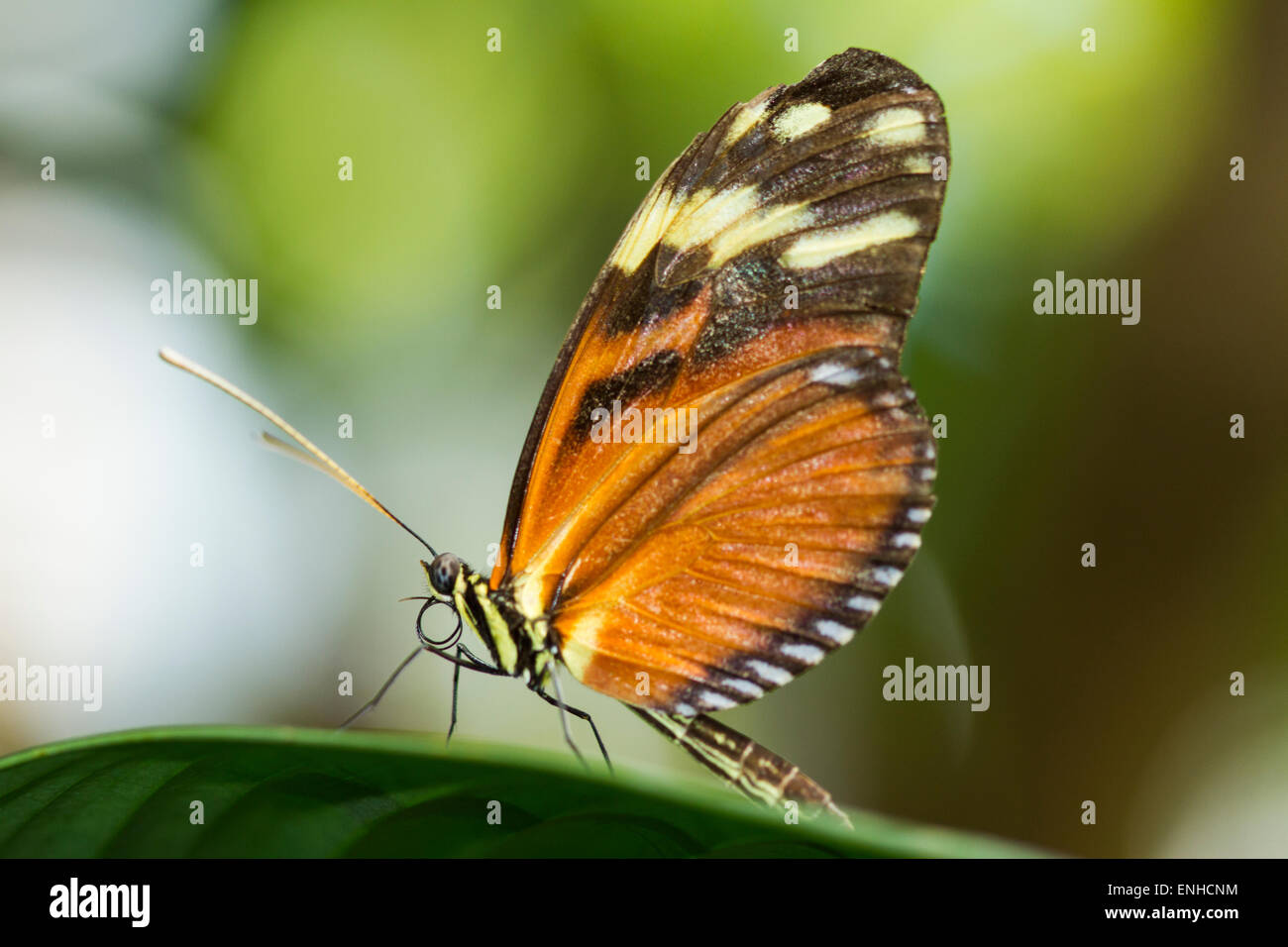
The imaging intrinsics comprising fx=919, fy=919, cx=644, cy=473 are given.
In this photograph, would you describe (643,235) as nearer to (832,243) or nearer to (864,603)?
(832,243)

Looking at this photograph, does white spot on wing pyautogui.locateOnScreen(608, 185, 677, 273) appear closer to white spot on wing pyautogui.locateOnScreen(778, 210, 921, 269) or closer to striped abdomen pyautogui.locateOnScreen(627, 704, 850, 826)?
white spot on wing pyautogui.locateOnScreen(778, 210, 921, 269)

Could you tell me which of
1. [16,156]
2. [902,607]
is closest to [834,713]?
[902,607]

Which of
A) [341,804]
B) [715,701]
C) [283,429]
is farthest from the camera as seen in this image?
[715,701]

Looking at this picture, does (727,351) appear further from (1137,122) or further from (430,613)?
(1137,122)

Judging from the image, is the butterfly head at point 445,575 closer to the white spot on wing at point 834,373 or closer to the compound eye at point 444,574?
the compound eye at point 444,574

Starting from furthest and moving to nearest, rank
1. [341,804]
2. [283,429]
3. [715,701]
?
[715,701], [283,429], [341,804]

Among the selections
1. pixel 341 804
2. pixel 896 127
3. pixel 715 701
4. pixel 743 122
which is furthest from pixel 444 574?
pixel 896 127
